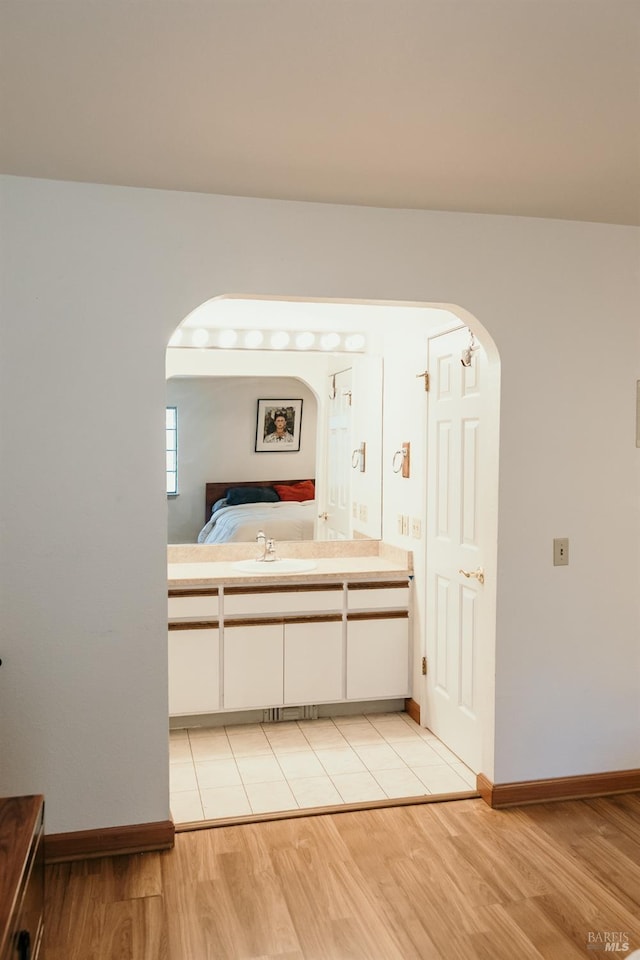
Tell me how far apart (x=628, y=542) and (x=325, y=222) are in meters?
1.81

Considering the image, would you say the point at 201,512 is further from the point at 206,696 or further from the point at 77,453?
the point at 77,453

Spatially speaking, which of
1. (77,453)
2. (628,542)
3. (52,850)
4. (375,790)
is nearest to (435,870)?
(375,790)

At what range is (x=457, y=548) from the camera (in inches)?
146

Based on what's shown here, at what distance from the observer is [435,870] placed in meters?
2.75

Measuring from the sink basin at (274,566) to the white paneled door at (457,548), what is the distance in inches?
26.2

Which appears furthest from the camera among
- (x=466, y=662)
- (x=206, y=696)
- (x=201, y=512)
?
(x=201, y=512)

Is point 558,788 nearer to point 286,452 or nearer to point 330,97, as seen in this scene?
point 286,452

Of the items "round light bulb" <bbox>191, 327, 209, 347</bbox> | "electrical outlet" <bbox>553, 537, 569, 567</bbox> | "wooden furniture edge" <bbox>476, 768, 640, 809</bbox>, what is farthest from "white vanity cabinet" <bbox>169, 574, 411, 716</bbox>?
"round light bulb" <bbox>191, 327, 209, 347</bbox>

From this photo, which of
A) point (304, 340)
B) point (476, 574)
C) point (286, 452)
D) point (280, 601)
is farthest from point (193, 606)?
point (304, 340)

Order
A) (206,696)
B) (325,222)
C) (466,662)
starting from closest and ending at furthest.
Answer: (325,222) → (466,662) → (206,696)

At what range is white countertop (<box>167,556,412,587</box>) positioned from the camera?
156 inches

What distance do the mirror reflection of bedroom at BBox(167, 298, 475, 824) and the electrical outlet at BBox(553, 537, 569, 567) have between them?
114cm

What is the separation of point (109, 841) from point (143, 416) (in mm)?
1515

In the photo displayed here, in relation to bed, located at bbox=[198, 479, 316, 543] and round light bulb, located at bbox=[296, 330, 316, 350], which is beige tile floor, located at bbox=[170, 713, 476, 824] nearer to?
bed, located at bbox=[198, 479, 316, 543]
